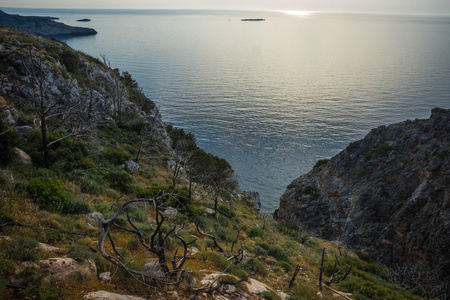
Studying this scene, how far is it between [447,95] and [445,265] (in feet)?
236

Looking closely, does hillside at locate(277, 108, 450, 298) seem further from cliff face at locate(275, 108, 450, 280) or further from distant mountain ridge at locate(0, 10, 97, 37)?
distant mountain ridge at locate(0, 10, 97, 37)

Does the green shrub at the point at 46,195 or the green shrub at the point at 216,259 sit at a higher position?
the green shrub at the point at 46,195

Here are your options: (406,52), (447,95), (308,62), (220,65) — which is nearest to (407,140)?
(447,95)

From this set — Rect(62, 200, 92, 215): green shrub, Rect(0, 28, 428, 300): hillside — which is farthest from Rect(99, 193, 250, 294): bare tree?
Rect(62, 200, 92, 215): green shrub

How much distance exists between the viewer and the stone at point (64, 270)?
613 centimetres

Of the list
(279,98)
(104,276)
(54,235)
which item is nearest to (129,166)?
(54,235)

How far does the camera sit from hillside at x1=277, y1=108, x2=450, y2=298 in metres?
24.9

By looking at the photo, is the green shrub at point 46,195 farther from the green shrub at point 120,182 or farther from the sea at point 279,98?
the sea at point 279,98

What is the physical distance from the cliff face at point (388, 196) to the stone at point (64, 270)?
2903 cm

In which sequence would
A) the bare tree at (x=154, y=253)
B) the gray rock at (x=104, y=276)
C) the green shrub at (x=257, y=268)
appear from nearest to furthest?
the bare tree at (x=154, y=253)
the gray rock at (x=104, y=276)
the green shrub at (x=257, y=268)

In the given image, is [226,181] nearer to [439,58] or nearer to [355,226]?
[355,226]

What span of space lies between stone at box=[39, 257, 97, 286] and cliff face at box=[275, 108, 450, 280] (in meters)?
29.0

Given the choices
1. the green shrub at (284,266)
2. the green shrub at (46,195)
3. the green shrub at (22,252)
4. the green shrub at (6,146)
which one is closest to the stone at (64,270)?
the green shrub at (22,252)

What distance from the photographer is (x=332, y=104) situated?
70.2m
